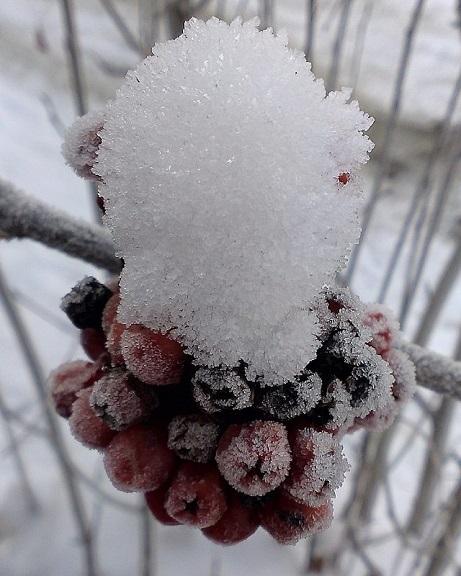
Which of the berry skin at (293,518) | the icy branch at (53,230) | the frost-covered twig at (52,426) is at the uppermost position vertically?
the icy branch at (53,230)

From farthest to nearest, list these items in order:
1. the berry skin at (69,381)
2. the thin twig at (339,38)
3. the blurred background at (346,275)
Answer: the blurred background at (346,275), the thin twig at (339,38), the berry skin at (69,381)

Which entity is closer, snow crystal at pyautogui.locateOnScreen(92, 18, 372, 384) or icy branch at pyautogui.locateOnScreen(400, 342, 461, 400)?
snow crystal at pyautogui.locateOnScreen(92, 18, 372, 384)

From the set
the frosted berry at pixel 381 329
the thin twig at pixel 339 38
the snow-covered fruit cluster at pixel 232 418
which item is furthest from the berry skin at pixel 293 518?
the thin twig at pixel 339 38

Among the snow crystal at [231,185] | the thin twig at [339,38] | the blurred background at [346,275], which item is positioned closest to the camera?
the snow crystal at [231,185]

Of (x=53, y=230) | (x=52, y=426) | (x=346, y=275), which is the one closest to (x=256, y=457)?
(x=53, y=230)

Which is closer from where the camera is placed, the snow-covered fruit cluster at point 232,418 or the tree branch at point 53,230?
the snow-covered fruit cluster at point 232,418

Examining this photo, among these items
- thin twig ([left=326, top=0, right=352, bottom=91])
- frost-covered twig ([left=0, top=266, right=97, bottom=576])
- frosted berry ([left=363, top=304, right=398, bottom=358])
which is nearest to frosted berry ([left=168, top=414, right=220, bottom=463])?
frosted berry ([left=363, top=304, right=398, bottom=358])

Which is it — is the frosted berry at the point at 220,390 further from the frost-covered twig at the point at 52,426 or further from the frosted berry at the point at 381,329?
the frost-covered twig at the point at 52,426

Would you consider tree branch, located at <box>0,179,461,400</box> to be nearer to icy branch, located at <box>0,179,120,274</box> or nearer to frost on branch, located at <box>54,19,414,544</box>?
icy branch, located at <box>0,179,120,274</box>
